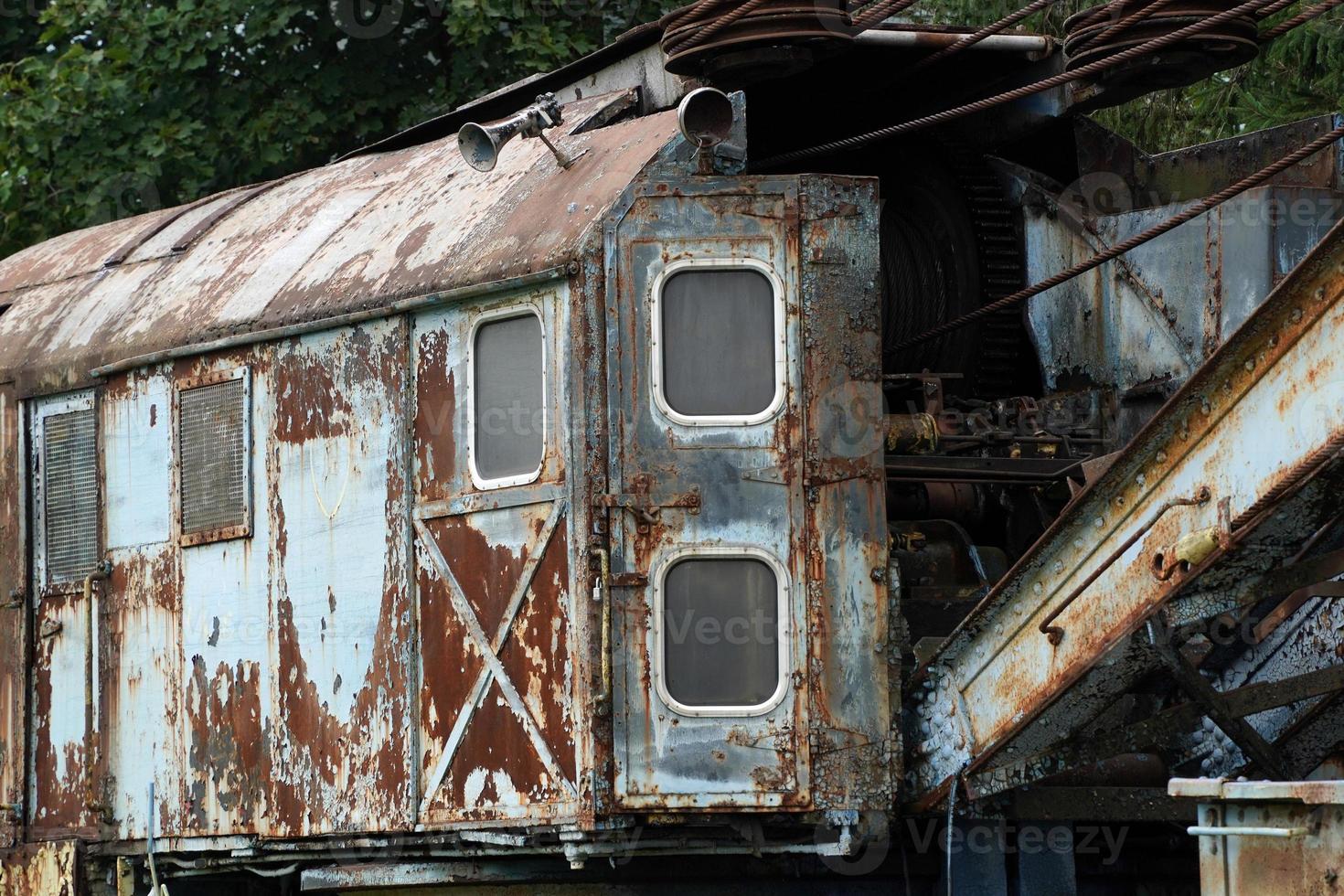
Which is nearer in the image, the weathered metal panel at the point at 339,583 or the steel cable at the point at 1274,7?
the steel cable at the point at 1274,7

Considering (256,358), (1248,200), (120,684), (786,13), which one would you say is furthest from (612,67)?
(120,684)

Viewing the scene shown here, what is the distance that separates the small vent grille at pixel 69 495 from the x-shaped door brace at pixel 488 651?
259cm

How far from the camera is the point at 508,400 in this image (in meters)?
8.09

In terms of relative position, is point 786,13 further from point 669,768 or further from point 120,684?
point 120,684

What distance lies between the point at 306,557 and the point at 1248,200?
4.24m

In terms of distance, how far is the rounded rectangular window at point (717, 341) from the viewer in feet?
25.4

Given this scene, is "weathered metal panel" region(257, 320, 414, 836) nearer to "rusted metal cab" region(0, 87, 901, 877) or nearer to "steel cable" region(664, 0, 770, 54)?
"rusted metal cab" region(0, 87, 901, 877)

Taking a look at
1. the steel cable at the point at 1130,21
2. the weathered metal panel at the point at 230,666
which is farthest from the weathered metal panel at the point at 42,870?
the steel cable at the point at 1130,21

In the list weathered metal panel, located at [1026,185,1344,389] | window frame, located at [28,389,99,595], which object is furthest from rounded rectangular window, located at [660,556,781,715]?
window frame, located at [28,389,99,595]

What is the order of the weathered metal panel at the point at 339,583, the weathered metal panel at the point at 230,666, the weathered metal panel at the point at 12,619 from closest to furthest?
the weathered metal panel at the point at 339,583 → the weathered metal panel at the point at 230,666 → the weathered metal panel at the point at 12,619

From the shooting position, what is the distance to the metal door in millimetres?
7535

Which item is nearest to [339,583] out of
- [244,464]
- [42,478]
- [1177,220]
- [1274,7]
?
[244,464]

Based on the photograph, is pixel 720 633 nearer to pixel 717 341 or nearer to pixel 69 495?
pixel 717 341

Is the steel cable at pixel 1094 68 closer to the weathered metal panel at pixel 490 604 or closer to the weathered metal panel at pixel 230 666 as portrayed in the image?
the weathered metal panel at pixel 490 604
